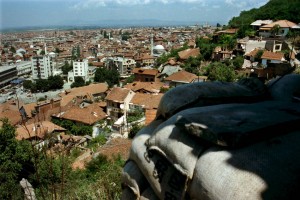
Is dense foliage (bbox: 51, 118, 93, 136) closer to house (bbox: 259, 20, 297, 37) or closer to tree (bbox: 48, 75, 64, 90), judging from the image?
house (bbox: 259, 20, 297, 37)

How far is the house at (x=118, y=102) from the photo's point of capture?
19062 mm

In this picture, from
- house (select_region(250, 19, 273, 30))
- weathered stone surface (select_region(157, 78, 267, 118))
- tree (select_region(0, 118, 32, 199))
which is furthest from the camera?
house (select_region(250, 19, 273, 30))

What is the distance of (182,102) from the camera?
244 cm

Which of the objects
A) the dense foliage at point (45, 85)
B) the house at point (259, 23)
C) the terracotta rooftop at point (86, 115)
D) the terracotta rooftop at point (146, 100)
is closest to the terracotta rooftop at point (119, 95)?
the terracotta rooftop at point (146, 100)

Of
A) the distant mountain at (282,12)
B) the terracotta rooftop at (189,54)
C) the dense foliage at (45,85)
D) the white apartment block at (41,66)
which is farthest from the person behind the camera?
the white apartment block at (41,66)

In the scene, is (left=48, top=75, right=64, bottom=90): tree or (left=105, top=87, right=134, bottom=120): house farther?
(left=48, top=75, right=64, bottom=90): tree

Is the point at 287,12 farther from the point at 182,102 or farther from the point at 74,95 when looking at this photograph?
the point at 182,102

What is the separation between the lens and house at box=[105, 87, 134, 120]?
1906 cm

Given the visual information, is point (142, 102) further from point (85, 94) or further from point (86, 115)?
point (85, 94)

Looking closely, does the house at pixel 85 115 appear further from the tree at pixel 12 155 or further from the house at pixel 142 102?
the tree at pixel 12 155

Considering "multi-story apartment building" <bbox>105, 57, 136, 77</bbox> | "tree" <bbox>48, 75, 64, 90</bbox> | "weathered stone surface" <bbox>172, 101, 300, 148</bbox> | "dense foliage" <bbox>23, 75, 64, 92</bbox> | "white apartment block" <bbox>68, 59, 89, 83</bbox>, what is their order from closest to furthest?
"weathered stone surface" <bbox>172, 101, 300, 148</bbox>, "dense foliage" <bbox>23, 75, 64, 92</bbox>, "tree" <bbox>48, 75, 64, 90</bbox>, "white apartment block" <bbox>68, 59, 89, 83</bbox>, "multi-story apartment building" <bbox>105, 57, 136, 77</bbox>

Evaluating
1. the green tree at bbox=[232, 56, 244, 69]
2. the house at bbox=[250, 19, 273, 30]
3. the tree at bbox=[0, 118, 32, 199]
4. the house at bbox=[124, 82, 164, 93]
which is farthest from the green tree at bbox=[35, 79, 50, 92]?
the tree at bbox=[0, 118, 32, 199]

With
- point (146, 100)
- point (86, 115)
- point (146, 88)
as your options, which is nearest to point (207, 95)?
point (146, 100)

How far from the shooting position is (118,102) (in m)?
19.2
